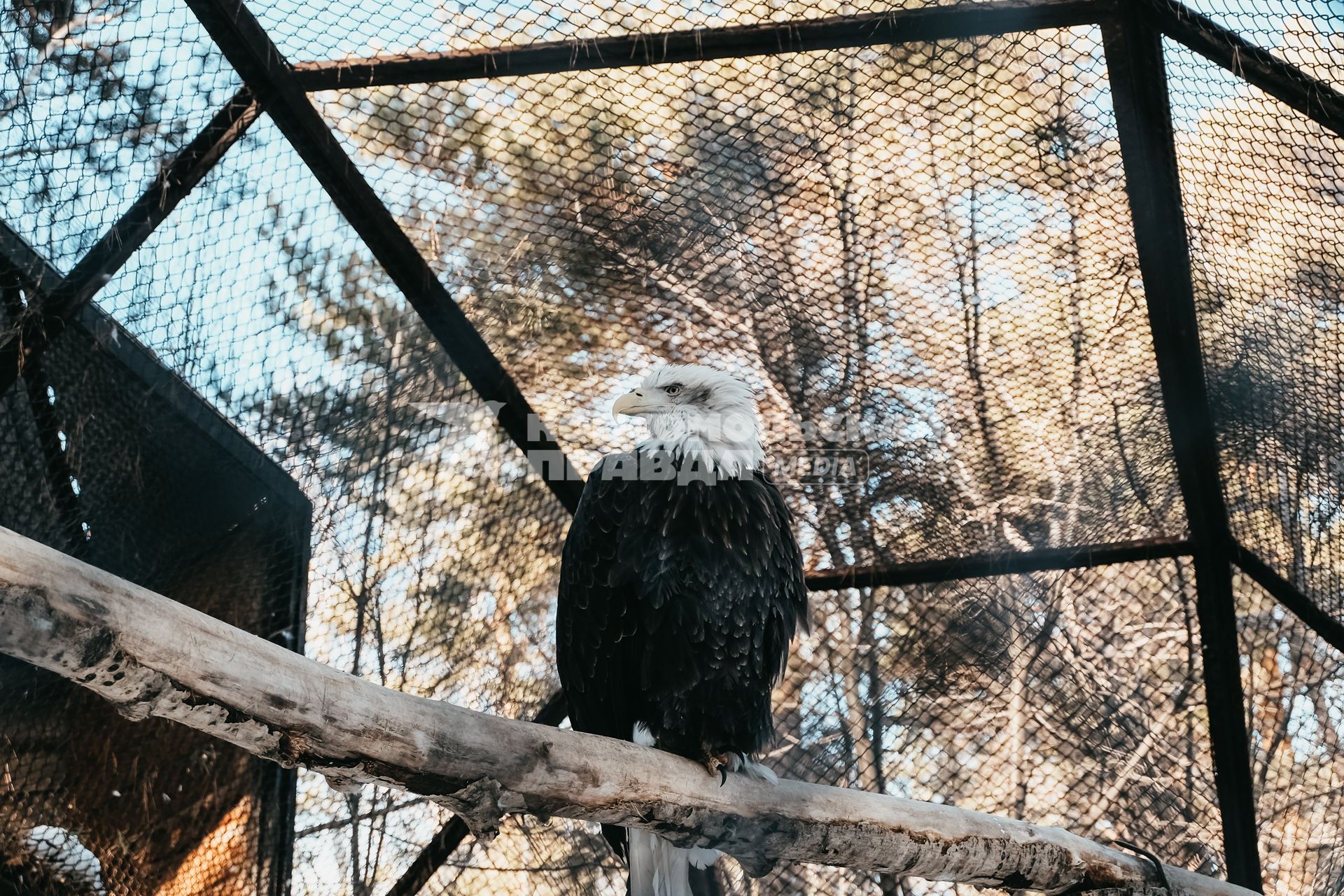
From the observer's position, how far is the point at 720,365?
2945 mm

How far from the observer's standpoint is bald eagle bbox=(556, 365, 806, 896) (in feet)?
7.57

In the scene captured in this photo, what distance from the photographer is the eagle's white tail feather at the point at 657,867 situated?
2.55 m

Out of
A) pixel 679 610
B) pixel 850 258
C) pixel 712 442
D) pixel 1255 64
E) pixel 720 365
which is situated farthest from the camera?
pixel 720 365

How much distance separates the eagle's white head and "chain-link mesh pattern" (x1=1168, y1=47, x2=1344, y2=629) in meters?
1.15

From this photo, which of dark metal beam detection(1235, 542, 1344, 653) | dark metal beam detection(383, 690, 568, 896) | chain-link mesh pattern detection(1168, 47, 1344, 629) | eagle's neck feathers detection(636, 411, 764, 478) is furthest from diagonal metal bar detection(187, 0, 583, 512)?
dark metal beam detection(1235, 542, 1344, 653)

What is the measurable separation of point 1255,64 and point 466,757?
195 centimetres

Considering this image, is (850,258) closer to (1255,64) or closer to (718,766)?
(1255,64)

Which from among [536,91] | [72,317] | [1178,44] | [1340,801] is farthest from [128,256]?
[1340,801]

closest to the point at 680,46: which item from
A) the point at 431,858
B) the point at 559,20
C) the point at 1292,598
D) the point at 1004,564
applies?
the point at 559,20

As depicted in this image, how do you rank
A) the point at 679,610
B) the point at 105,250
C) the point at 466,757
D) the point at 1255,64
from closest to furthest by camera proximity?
1. the point at 466,757
2. the point at 1255,64
3. the point at 105,250
4. the point at 679,610

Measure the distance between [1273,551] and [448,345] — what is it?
2.22 m

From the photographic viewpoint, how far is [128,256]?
2.14 m

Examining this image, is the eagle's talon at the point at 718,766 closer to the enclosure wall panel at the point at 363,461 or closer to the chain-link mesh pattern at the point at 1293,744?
the enclosure wall panel at the point at 363,461

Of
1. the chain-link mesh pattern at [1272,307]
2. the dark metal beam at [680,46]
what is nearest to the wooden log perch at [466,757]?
the chain-link mesh pattern at [1272,307]
